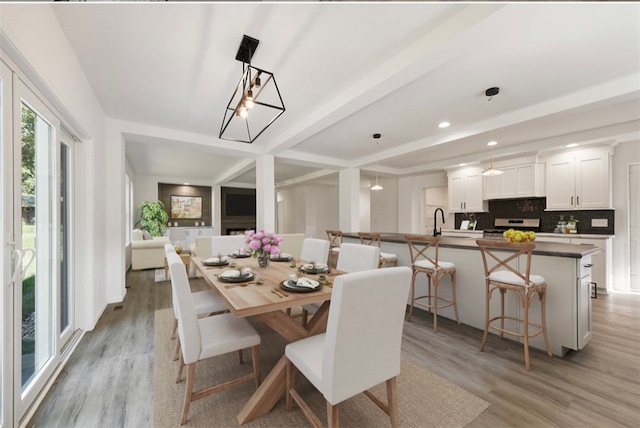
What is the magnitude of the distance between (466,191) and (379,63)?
4566 millimetres

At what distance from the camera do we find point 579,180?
14.5ft

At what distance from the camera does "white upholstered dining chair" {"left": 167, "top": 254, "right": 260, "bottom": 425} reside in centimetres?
152

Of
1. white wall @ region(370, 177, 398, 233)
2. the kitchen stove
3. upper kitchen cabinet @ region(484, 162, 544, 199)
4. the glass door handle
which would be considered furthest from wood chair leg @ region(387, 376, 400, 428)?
white wall @ region(370, 177, 398, 233)

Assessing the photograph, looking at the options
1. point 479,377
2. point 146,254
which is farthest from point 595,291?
point 146,254

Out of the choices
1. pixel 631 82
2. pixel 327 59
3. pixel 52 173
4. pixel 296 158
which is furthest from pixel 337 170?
pixel 52 173

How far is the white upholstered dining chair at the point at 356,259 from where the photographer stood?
92.1 inches

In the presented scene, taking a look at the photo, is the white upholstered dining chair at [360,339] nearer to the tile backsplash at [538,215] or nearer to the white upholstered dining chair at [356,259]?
the white upholstered dining chair at [356,259]

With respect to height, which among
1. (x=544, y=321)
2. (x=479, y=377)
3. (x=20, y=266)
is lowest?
(x=479, y=377)

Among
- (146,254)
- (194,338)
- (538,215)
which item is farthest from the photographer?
(146,254)

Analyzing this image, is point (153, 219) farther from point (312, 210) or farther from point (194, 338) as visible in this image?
point (194, 338)

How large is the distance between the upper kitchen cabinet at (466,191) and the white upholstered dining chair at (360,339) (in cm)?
A: 537

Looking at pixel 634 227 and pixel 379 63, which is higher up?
pixel 379 63

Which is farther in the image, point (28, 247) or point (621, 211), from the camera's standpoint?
point (621, 211)

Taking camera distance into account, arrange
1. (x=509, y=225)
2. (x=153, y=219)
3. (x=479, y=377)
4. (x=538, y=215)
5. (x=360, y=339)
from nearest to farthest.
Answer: (x=360, y=339), (x=479, y=377), (x=538, y=215), (x=509, y=225), (x=153, y=219)
